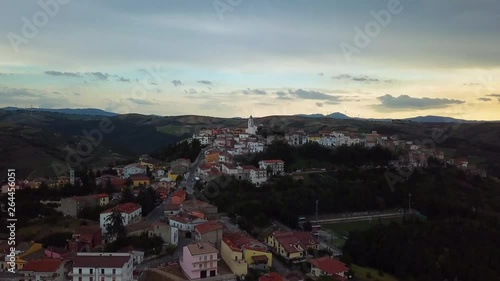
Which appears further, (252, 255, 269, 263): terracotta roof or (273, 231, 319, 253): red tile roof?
(273, 231, 319, 253): red tile roof

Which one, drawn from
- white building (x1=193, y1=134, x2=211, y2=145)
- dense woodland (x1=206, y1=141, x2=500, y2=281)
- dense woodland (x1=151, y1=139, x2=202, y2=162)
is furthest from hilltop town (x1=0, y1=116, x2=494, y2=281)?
white building (x1=193, y1=134, x2=211, y2=145)

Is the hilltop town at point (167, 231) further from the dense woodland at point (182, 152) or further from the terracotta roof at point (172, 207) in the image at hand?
the dense woodland at point (182, 152)

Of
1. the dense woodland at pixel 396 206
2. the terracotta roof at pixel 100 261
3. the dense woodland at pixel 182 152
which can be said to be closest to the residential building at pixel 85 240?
the terracotta roof at pixel 100 261

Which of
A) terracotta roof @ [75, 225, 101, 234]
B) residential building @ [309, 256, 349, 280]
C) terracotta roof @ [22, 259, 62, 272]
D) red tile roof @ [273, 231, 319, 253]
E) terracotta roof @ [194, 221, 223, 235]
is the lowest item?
residential building @ [309, 256, 349, 280]

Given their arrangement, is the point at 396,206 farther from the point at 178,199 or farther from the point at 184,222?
the point at 184,222

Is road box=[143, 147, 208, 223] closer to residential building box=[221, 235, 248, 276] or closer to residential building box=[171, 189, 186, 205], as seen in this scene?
residential building box=[171, 189, 186, 205]

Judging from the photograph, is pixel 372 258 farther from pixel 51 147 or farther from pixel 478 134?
pixel 478 134
